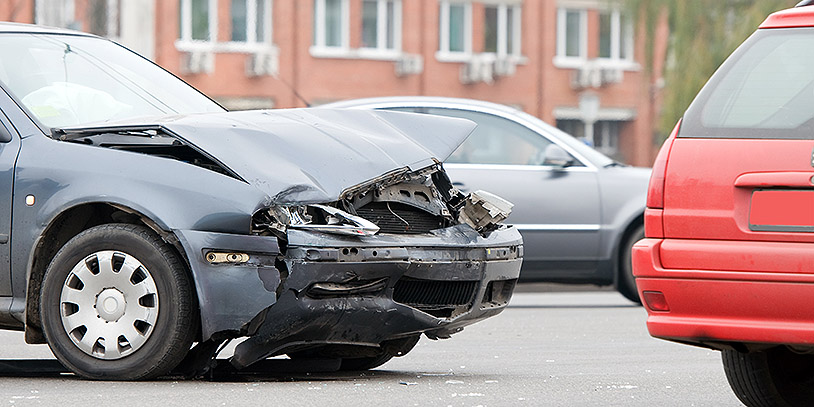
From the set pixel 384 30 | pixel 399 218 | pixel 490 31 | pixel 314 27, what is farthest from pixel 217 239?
pixel 490 31

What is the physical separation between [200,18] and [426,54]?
655cm

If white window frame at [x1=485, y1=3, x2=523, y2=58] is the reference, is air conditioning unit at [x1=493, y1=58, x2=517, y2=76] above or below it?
below

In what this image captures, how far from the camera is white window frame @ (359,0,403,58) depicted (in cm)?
4088

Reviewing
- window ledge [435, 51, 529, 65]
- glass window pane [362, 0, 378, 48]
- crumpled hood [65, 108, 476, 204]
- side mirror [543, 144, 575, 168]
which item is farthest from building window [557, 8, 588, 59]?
crumpled hood [65, 108, 476, 204]

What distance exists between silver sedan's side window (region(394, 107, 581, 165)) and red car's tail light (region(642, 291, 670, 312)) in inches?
256

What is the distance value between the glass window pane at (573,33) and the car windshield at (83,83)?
121 ft

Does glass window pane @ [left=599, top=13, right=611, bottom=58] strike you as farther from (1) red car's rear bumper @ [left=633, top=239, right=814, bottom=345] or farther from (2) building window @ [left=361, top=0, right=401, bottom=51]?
(1) red car's rear bumper @ [left=633, top=239, right=814, bottom=345]

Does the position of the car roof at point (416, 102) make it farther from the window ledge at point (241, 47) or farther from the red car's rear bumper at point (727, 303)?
the window ledge at point (241, 47)

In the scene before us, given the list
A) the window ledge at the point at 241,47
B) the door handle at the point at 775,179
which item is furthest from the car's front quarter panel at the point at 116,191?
the window ledge at the point at 241,47

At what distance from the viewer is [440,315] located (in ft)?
23.2

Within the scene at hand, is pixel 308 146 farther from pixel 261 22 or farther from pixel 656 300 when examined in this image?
pixel 261 22

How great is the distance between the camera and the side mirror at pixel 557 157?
39.7 feet

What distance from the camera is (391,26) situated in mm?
41219

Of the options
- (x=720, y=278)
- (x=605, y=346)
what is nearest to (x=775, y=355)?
(x=720, y=278)
